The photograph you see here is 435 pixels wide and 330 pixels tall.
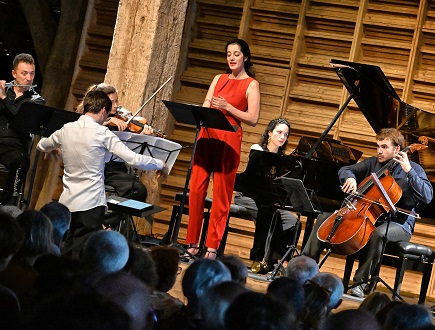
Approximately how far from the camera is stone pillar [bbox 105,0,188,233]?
6.36m

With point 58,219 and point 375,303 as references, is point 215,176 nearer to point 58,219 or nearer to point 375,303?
point 58,219

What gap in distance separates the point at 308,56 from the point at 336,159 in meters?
2.14

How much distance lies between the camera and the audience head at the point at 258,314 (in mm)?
2217

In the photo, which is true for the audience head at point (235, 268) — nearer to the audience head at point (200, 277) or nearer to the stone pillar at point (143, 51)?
the audience head at point (200, 277)

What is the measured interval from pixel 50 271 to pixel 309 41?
6.48 metres

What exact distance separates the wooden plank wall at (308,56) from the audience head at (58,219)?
15.1 ft

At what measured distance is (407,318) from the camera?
110 inches

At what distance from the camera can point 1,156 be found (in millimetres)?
6934

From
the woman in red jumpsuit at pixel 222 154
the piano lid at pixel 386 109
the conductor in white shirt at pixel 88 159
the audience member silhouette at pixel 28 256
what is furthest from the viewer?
the piano lid at pixel 386 109

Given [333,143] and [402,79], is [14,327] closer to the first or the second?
[333,143]

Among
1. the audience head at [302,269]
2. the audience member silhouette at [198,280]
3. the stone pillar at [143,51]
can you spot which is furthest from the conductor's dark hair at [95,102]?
the audience member silhouette at [198,280]

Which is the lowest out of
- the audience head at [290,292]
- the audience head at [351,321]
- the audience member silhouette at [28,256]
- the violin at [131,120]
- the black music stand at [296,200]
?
the audience member silhouette at [28,256]

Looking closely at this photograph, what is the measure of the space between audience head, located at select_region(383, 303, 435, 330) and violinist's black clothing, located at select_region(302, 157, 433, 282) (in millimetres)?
3306

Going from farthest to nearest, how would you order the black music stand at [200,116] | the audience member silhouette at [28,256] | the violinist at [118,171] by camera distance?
the violinist at [118,171] → the black music stand at [200,116] → the audience member silhouette at [28,256]
